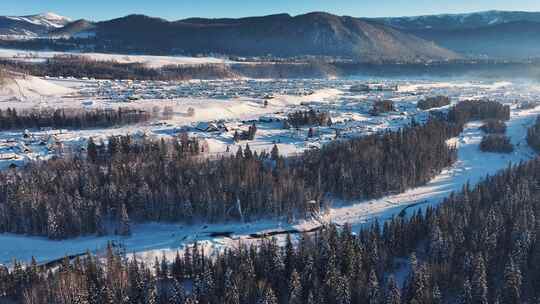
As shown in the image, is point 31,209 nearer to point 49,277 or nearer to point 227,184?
point 49,277

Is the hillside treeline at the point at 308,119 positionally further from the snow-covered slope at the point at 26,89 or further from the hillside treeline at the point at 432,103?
the snow-covered slope at the point at 26,89

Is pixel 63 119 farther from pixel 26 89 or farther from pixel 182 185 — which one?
pixel 182 185

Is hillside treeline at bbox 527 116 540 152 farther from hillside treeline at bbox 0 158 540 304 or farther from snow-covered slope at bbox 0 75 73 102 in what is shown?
snow-covered slope at bbox 0 75 73 102

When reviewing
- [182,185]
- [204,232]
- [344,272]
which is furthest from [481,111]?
[344,272]

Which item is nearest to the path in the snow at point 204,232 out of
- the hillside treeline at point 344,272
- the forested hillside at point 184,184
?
the forested hillside at point 184,184

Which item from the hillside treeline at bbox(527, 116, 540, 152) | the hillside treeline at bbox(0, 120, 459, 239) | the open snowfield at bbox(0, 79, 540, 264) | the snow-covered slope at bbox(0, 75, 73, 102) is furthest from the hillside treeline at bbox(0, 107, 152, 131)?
the hillside treeline at bbox(527, 116, 540, 152)

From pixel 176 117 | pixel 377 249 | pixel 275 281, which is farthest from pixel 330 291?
pixel 176 117
